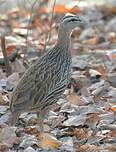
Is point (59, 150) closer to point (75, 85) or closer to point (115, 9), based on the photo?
point (75, 85)

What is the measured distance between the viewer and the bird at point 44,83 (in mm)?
7496

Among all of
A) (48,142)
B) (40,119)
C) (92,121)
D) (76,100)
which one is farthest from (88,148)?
(76,100)

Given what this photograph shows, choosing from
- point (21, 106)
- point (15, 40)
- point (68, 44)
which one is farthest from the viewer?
point (15, 40)

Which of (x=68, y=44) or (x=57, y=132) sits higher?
(x=68, y=44)

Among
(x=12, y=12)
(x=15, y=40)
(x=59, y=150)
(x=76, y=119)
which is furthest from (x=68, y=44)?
(x=12, y=12)

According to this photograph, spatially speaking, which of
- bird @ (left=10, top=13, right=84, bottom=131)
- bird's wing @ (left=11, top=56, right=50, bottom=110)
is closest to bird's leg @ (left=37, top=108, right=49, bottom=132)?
bird @ (left=10, top=13, right=84, bottom=131)

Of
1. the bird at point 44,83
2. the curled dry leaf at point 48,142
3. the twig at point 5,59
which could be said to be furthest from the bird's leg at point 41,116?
the twig at point 5,59

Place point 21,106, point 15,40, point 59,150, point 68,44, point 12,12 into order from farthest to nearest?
point 12,12 < point 15,40 < point 68,44 < point 21,106 < point 59,150

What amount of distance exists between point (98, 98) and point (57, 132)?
1.26m

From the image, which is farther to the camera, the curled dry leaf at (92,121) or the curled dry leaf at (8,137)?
the curled dry leaf at (92,121)

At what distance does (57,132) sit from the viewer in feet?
24.7

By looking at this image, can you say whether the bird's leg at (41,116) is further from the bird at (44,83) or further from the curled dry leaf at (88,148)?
the curled dry leaf at (88,148)

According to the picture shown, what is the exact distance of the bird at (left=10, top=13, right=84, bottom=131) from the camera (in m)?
7.50

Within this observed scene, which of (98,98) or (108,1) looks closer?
(98,98)
